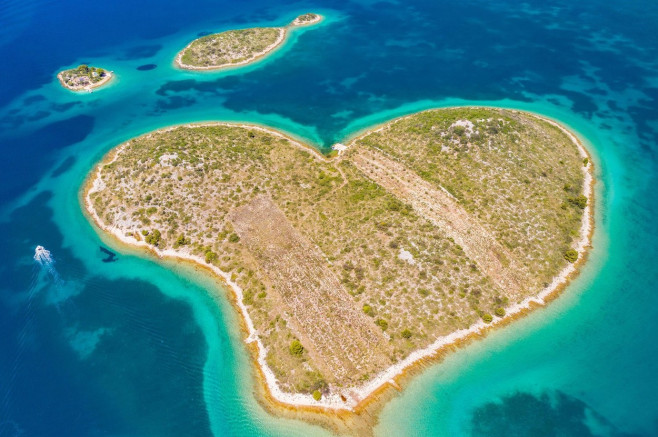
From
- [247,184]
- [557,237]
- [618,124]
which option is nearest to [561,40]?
[618,124]

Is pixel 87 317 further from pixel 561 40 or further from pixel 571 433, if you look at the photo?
pixel 561 40

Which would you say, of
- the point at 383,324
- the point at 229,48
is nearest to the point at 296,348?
the point at 383,324

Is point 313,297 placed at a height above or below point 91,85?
below

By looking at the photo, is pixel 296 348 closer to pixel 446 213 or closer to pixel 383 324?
pixel 383 324

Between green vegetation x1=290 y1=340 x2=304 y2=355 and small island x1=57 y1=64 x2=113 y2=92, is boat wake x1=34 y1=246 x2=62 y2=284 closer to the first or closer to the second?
green vegetation x1=290 y1=340 x2=304 y2=355

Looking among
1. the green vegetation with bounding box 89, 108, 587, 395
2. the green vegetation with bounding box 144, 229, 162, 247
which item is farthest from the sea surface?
the green vegetation with bounding box 89, 108, 587, 395

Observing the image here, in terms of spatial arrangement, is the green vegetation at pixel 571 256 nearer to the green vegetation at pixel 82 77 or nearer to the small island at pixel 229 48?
the small island at pixel 229 48
